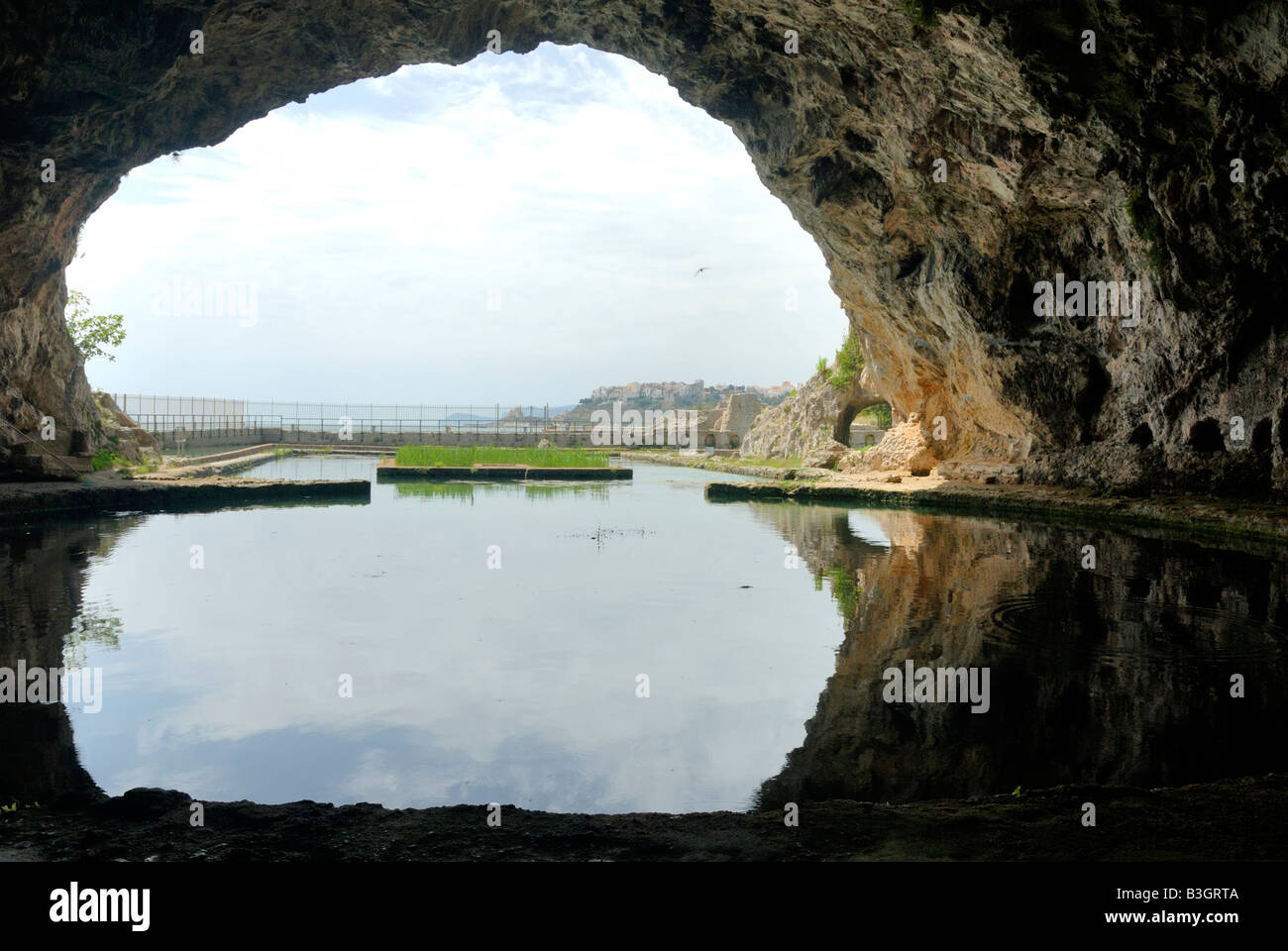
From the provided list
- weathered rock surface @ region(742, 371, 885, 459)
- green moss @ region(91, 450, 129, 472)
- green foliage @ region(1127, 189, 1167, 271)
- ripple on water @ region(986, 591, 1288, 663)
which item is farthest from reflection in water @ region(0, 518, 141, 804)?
weathered rock surface @ region(742, 371, 885, 459)

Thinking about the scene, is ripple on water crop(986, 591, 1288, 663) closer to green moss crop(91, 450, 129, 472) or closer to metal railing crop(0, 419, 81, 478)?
metal railing crop(0, 419, 81, 478)

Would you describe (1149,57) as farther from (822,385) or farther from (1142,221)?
(822,385)

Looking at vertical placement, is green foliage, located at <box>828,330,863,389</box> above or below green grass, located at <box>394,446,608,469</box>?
above

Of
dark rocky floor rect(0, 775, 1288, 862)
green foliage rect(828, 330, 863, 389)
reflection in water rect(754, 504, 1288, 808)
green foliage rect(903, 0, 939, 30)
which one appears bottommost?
reflection in water rect(754, 504, 1288, 808)

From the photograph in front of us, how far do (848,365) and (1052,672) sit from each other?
30658 millimetres

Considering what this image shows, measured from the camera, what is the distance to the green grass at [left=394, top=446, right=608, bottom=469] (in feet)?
87.0

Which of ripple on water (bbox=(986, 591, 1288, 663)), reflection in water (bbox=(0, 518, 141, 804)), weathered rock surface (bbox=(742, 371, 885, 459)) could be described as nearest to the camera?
reflection in water (bbox=(0, 518, 141, 804))

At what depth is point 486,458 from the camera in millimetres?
28125

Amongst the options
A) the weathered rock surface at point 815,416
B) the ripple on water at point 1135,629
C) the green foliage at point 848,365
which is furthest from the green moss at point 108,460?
the green foliage at point 848,365

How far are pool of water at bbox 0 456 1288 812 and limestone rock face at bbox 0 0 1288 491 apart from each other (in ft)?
17.2

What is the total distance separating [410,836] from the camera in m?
3.23

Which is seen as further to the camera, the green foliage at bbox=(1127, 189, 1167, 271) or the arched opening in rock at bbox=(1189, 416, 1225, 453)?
the arched opening in rock at bbox=(1189, 416, 1225, 453)
